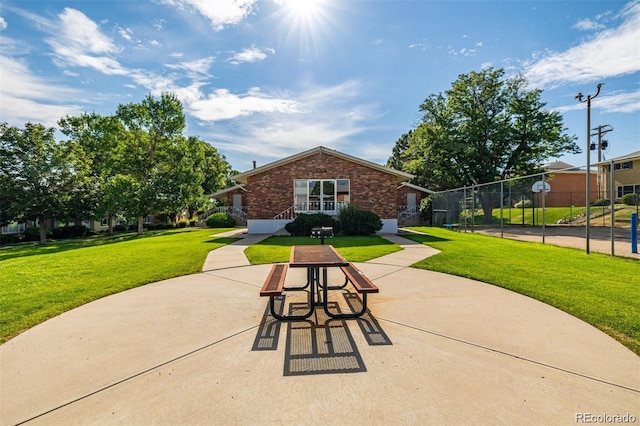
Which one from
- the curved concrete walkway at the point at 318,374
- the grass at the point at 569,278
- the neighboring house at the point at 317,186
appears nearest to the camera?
the curved concrete walkway at the point at 318,374

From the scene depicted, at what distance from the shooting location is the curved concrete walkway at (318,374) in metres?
2.25

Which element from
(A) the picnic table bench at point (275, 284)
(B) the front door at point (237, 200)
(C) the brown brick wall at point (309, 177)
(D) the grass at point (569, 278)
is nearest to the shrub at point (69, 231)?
(B) the front door at point (237, 200)

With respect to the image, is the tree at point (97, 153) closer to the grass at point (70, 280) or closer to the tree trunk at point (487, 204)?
the grass at point (70, 280)

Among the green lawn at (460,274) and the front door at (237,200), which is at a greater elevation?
the front door at (237,200)

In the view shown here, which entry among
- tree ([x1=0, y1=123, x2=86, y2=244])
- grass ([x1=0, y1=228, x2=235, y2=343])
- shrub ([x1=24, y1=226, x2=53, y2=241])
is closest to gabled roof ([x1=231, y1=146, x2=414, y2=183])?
grass ([x1=0, y1=228, x2=235, y2=343])

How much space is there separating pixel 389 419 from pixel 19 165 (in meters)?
34.5

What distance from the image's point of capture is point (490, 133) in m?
25.3

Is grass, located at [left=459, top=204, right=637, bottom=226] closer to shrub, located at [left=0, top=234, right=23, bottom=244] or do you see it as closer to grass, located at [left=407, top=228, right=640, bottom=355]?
grass, located at [left=407, top=228, right=640, bottom=355]

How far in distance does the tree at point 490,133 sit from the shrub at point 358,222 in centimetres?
1213

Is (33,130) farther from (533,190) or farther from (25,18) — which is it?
(533,190)

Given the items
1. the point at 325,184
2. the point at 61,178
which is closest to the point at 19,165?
the point at 61,178

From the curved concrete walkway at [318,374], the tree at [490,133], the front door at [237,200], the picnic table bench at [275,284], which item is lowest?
the curved concrete walkway at [318,374]

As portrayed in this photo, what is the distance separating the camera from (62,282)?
6.48m

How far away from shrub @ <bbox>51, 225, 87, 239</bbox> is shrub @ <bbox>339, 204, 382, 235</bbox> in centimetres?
2860
